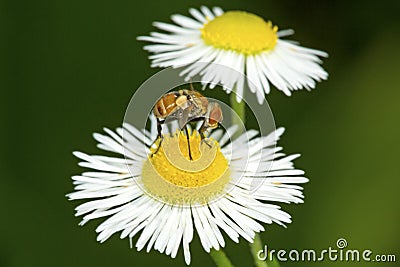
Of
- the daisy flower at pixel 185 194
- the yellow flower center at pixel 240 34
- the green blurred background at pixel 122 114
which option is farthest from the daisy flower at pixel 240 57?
the green blurred background at pixel 122 114

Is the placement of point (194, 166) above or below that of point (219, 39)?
below

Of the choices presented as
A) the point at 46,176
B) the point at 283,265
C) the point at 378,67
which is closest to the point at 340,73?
the point at 378,67

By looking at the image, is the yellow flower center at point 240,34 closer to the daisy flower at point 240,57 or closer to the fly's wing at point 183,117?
the daisy flower at point 240,57

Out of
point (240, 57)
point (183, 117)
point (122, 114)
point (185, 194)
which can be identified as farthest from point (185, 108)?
point (122, 114)

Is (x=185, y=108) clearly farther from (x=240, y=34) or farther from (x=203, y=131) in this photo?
(x=240, y=34)

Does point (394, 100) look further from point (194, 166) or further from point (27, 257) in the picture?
point (194, 166)
